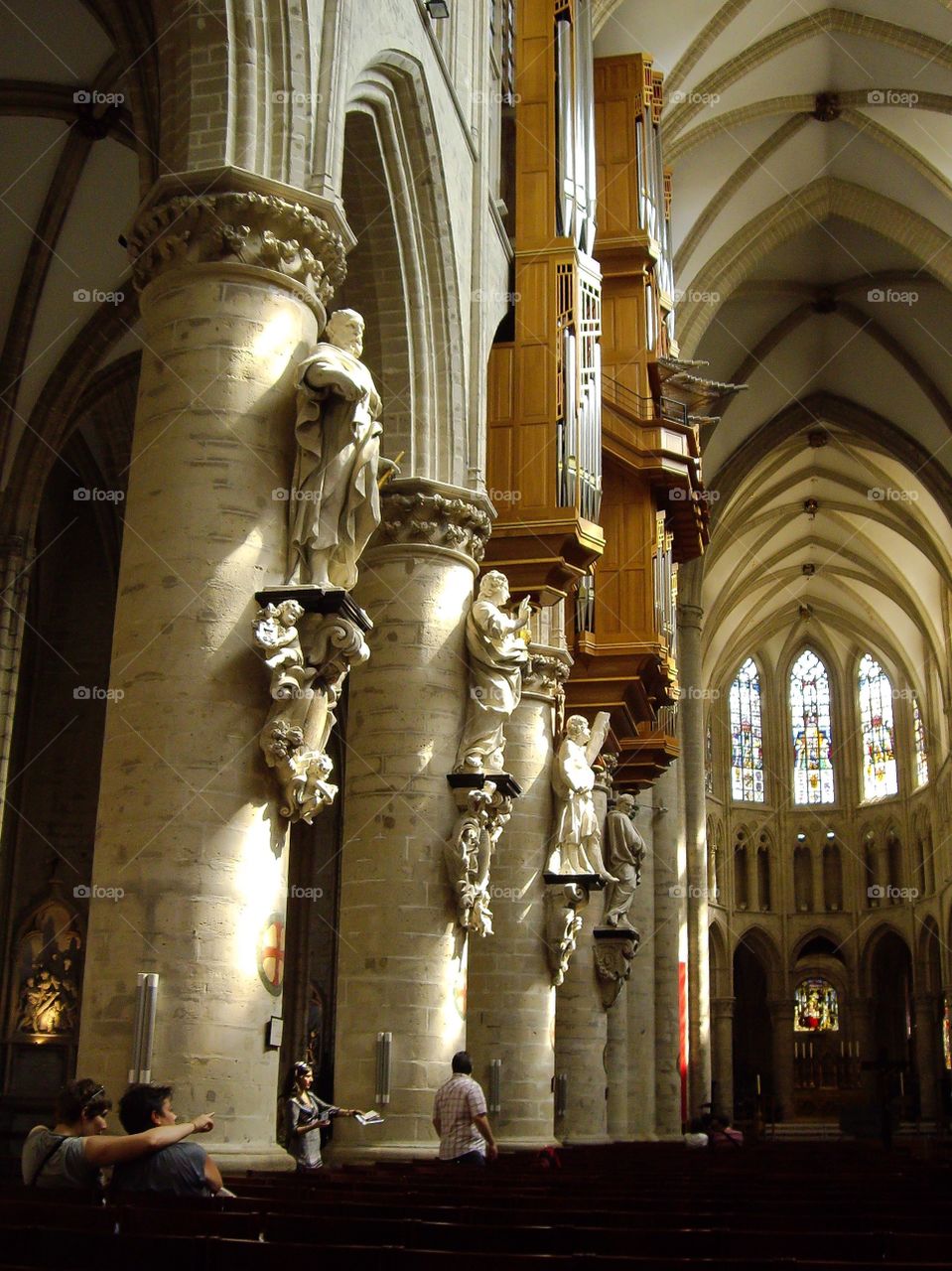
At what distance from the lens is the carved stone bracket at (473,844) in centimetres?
1159

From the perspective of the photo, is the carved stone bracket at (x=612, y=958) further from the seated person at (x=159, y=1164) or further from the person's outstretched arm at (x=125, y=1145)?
the person's outstretched arm at (x=125, y=1145)

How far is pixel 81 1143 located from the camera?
5180mm

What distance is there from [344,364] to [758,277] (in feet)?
84.6

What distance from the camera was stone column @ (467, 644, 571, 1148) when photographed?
47.8 ft

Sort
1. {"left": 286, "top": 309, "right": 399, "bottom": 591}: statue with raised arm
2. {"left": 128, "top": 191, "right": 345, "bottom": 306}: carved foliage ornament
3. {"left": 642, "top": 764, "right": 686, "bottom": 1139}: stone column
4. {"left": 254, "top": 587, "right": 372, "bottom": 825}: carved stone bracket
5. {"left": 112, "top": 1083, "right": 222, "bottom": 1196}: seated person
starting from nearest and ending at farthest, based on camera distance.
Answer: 1. {"left": 112, "top": 1083, "right": 222, "bottom": 1196}: seated person
2. {"left": 254, "top": 587, "right": 372, "bottom": 825}: carved stone bracket
3. {"left": 286, "top": 309, "right": 399, "bottom": 591}: statue with raised arm
4. {"left": 128, "top": 191, "right": 345, "bottom": 306}: carved foliage ornament
5. {"left": 642, "top": 764, "right": 686, "bottom": 1139}: stone column

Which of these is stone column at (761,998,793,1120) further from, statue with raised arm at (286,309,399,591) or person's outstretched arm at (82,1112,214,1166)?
person's outstretched arm at (82,1112,214,1166)

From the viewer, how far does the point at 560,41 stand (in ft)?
58.2

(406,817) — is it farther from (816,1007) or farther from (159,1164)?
(816,1007)

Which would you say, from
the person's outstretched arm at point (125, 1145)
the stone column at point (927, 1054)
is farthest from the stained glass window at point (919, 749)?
the person's outstretched arm at point (125, 1145)

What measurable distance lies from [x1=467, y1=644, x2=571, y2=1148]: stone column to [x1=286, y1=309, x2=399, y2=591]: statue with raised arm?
21.7ft

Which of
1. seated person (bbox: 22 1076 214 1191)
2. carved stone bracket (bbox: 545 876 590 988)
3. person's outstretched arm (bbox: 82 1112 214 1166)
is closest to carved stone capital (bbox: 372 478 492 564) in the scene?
carved stone bracket (bbox: 545 876 590 988)

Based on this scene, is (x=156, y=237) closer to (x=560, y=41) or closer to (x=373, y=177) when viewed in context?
(x=373, y=177)

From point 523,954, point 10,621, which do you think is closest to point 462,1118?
point 523,954

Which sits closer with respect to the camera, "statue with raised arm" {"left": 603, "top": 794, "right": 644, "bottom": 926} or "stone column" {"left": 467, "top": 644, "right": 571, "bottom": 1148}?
A: "stone column" {"left": 467, "top": 644, "right": 571, "bottom": 1148}
